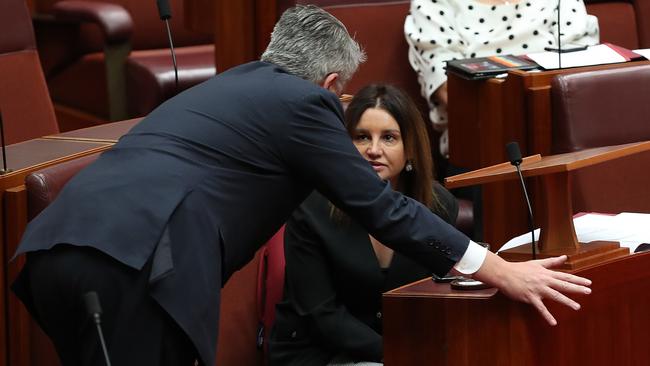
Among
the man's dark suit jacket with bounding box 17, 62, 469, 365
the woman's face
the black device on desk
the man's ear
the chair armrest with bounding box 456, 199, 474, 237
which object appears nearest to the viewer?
the man's dark suit jacket with bounding box 17, 62, 469, 365

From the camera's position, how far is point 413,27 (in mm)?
1810

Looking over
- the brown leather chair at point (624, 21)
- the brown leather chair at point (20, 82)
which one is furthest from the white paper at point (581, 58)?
the brown leather chair at point (20, 82)

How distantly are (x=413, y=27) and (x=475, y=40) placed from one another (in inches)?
3.8

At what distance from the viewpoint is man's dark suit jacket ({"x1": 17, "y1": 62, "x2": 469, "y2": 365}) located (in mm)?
987

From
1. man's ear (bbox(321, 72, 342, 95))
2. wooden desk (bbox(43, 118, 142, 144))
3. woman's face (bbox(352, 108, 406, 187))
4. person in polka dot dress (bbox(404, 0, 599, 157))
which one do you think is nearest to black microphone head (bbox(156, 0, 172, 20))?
wooden desk (bbox(43, 118, 142, 144))

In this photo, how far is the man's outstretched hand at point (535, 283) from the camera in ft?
3.27

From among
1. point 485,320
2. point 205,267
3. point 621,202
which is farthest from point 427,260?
point 621,202

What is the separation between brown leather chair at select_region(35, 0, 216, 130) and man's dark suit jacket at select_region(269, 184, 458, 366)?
972 millimetres

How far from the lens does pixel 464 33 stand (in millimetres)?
1770

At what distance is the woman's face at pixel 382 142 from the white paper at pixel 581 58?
0.21 m

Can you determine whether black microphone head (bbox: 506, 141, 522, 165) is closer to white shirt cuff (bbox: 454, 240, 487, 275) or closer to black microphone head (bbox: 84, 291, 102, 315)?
white shirt cuff (bbox: 454, 240, 487, 275)

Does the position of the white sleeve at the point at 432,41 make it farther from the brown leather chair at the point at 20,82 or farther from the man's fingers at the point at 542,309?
the man's fingers at the point at 542,309

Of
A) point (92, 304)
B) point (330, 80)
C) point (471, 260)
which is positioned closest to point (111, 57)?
point (330, 80)

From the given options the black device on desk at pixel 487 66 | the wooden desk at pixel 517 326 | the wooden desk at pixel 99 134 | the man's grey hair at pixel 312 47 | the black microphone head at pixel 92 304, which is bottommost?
the wooden desk at pixel 517 326
